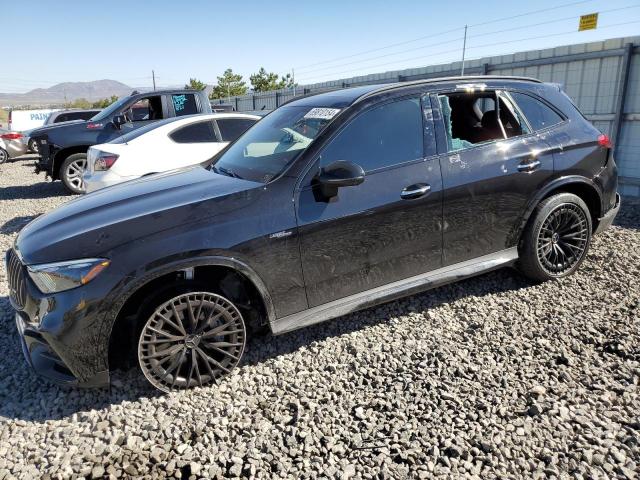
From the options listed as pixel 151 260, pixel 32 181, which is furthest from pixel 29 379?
pixel 32 181

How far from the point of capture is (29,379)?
3.24 meters

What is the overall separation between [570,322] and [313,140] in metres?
2.41

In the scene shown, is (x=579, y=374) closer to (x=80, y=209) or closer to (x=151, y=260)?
(x=151, y=260)

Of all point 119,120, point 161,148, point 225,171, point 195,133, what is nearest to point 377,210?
point 225,171

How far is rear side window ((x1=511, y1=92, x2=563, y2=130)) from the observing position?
403 cm

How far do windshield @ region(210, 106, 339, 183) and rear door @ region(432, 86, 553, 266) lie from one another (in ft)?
3.33

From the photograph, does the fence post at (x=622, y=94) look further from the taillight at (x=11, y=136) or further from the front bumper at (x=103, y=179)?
the taillight at (x=11, y=136)

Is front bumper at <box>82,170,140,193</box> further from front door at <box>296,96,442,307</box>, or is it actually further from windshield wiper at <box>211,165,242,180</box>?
front door at <box>296,96,442,307</box>

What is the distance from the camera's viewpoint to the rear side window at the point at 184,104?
970cm

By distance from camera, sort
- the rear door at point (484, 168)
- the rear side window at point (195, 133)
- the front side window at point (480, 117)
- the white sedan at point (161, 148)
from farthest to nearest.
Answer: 1. the rear side window at point (195, 133)
2. the white sedan at point (161, 148)
3. the front side window at point (480, 117)
4. the rear door at point (484, 168)

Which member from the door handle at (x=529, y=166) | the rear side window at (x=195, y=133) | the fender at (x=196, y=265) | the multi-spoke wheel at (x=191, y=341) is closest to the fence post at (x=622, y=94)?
the door handle at (x=529, y=166)

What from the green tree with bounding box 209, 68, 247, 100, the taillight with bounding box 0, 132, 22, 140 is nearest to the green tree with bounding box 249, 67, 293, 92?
the green tree with bounding box 209, 68, 247, 100

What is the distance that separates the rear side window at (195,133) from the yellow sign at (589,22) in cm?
773

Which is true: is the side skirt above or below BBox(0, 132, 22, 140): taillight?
below
